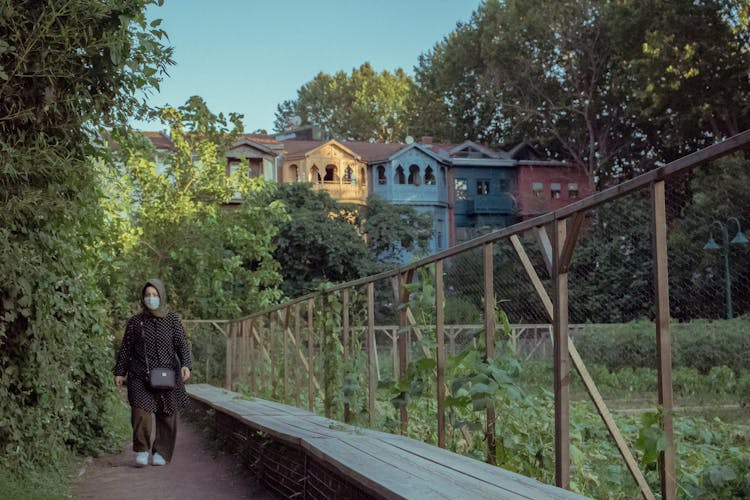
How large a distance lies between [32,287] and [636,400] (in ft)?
13.4

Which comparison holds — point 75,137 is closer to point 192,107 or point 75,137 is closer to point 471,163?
point 192,107

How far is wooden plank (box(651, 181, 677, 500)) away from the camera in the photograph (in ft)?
14.1

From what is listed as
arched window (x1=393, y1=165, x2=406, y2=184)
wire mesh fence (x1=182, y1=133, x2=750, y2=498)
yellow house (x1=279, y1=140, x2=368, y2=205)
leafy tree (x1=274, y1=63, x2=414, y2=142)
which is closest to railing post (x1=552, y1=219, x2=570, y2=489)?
wire mesh fence (x1=182, y1=133, x2=750, y2=498)

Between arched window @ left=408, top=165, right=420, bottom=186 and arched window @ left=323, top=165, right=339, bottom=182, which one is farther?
arched window @ left=408, top=165, right=420, bottom=186

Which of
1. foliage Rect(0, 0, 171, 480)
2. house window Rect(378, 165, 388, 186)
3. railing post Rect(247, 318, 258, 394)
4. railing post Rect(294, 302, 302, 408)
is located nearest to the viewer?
foliage Rect(0, 0, 171, 480)

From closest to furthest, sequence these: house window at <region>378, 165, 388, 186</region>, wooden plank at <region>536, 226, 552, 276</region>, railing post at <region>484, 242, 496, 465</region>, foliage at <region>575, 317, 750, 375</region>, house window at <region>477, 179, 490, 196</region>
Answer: foliage at <region>575, 317, 750, 375</region> < wooden plank at <region>536, 226, 552, 276</region> < railing post at <region>484, 242, 496, 465</region> < house window at <region>378, 165, 388, 186</region> < house window at <region>477, 179, 490, 196</region>

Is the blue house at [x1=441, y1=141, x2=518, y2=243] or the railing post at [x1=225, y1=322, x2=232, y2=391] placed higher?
the blue house at [x1=441, y1=141, x2=518, y2=243]

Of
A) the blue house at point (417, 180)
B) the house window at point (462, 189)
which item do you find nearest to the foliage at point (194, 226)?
the blue house at point (417, 180)

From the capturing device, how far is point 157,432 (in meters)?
9.70

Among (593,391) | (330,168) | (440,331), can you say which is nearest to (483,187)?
(330,168)

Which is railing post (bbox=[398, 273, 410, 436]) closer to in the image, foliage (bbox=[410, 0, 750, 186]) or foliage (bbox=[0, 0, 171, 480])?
foliage (bbox=[0, 0, 171, 480])

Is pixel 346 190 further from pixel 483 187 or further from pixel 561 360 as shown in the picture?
pixel 561 360

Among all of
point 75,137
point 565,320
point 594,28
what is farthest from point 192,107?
point 594,28

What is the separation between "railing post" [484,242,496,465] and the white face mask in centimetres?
389
